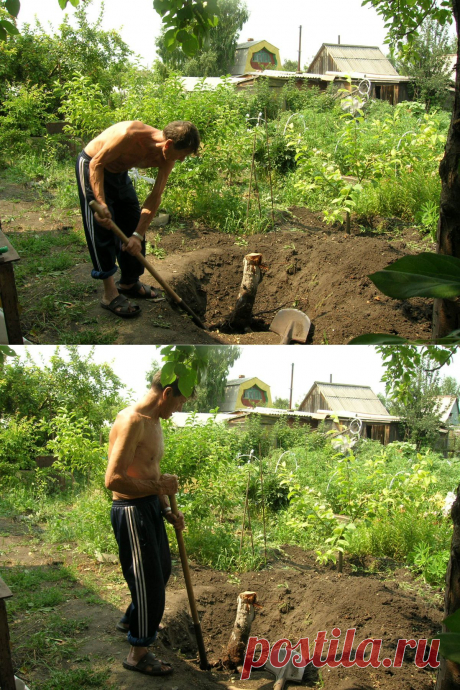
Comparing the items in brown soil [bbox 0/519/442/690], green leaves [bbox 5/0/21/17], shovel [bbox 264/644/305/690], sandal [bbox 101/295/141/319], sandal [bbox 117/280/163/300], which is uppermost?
green leaves [bbox 5/0/21/17]

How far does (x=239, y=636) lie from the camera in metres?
3.17

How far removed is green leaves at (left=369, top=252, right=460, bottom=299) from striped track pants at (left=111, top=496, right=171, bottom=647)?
237 cm

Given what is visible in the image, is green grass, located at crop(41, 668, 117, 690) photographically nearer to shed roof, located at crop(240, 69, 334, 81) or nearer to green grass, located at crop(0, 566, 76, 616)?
green grass, located at crop(0, 566, 76, 616)

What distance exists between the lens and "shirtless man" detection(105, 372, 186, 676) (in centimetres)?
276

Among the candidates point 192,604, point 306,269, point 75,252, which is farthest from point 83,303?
point 192,604

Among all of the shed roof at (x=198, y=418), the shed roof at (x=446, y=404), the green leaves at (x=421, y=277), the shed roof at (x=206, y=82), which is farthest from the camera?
the shed roof at (x=198, y=418)

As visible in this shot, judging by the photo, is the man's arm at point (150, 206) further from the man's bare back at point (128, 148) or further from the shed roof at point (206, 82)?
the shed roof at point (206, 82)

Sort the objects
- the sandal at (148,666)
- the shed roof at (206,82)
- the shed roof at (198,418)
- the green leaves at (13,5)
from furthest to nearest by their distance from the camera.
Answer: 1. the shed roof at (198,418)
2. the shed roof at (206,82)
3. the sandal at (148,666)
4. the green leaves at (13,5)

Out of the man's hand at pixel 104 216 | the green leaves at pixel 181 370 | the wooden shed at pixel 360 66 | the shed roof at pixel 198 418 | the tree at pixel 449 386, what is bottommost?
the shed roof at pixel 198 418

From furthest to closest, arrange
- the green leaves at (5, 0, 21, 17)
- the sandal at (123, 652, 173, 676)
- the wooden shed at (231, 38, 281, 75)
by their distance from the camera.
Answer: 1. the wooden shed at (231, 38, 281, 75)
2. the sandal at (123, 652, 173, 676)
3. the green leaves at (5, 0, 21, 17)

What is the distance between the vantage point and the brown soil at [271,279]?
3.11m

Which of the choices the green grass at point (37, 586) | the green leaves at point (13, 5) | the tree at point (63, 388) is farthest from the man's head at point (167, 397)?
the green leaves at point (13, 5)

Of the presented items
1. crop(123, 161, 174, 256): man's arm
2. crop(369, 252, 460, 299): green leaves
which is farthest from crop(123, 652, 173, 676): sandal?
crop(369, 252, 460, 299): green leaves

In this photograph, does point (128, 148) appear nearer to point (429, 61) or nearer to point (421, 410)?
point (429, 61)
